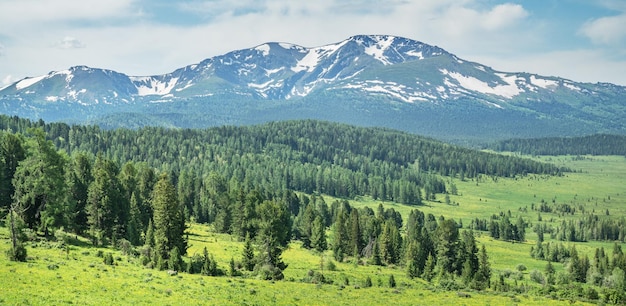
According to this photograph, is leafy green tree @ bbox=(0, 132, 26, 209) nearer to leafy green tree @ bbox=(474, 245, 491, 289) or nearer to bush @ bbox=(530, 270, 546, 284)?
leafy green tree @ bbox=(474, 245, 491, 289)

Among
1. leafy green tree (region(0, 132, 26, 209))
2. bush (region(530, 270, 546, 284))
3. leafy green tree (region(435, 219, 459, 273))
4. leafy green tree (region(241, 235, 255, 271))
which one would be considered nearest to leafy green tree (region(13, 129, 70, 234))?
leafy green tree (region(0, 132, 26, 209))

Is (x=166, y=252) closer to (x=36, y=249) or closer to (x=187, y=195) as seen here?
(x=36, y=249)

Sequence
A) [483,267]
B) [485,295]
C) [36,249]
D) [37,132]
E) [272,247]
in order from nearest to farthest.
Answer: [36,249] < [37,132] < [485,295] < [272,247] < [483,267]

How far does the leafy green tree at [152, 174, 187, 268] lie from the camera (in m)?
67.0

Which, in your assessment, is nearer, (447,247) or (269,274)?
(269,274)

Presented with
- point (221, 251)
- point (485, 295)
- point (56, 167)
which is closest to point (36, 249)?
point (56, 167)

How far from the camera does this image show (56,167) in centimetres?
6719

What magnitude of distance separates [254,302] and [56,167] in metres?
37.5

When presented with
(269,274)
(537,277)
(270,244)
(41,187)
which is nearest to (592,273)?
(537,277)

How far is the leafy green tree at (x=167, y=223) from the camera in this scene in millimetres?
67000

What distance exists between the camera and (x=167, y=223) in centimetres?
6831

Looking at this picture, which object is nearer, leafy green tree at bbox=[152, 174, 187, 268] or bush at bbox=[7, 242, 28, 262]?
bush at bbox=[7, 242, 28, 262]

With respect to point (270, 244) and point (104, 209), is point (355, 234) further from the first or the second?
point (104, 209)

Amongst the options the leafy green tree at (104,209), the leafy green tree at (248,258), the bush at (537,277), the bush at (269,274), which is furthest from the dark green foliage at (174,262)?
the bush at (537,277)
